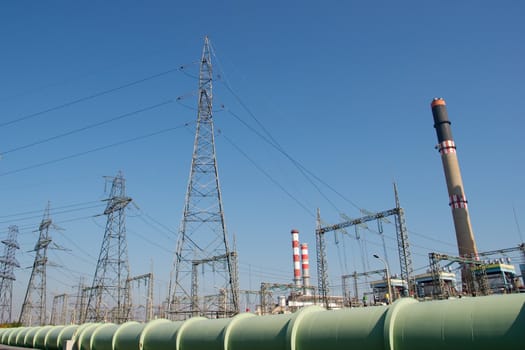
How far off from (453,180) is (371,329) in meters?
66.7

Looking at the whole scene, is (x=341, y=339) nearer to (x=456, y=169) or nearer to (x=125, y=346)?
(x=125, y=346)

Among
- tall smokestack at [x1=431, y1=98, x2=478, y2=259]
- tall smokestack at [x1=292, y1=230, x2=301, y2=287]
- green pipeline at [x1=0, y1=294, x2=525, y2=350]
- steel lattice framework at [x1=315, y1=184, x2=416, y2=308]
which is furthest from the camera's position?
tall smokestack at [x1=292, y1=230, x2=301, y2=287]

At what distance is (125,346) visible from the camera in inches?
695

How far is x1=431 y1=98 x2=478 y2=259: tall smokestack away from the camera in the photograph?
66.2 meters

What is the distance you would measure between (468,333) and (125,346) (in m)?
14.8

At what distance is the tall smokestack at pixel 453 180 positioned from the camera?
66250 millimetres

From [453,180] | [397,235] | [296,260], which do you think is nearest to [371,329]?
[397,235]

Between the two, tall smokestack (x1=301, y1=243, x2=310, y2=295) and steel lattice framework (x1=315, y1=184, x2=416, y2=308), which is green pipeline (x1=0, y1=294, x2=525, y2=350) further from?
tall smokestack (x1=301, y1=243, x2=310, y2=295)

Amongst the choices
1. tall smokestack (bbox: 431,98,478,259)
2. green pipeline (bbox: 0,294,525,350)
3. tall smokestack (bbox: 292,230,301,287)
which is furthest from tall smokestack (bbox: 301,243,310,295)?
green pipeline (bbox: 0,294,525,350)

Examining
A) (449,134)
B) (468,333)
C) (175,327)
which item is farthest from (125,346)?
(449,134)

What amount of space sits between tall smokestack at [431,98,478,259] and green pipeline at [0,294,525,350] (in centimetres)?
5992

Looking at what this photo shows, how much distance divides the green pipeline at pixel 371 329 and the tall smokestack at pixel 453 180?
59919mm

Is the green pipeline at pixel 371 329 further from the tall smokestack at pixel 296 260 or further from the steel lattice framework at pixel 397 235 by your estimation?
the tall smokestack at pixel 296 260

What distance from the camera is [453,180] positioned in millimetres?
68750
